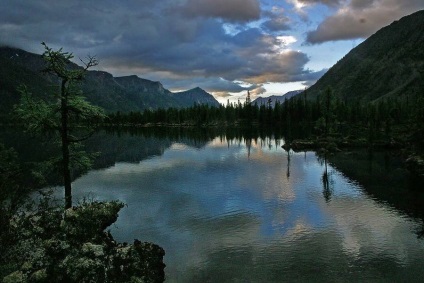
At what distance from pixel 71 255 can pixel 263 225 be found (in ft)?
66.7

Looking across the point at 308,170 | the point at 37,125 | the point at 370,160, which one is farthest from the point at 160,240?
the point at 370,160

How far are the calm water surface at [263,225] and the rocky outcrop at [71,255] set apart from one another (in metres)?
2.96

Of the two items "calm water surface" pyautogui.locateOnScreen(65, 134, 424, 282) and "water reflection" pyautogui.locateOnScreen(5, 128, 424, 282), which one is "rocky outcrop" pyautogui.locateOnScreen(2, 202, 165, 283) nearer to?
"calm water surface" pyautogui.locateOnScreen(65, 134, 424, 282)

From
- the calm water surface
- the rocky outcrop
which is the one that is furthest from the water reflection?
the rocky outcrop

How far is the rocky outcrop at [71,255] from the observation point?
66.0ft

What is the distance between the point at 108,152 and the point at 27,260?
84096 millimetres

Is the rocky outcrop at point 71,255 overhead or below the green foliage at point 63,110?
below

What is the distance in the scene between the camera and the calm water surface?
25.8 m

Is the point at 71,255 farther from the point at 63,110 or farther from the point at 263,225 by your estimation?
the point at 263,225

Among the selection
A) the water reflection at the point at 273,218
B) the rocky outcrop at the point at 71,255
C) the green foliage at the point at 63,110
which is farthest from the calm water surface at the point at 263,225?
the green foliage at the point at 63,110

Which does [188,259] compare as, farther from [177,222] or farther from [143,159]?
[143,159]

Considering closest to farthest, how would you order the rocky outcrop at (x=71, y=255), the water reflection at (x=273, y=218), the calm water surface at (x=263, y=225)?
the rocky outcrop at (x=71, y=255) < the calm water surface at (x=263, y=225) < the water reflection at (x=273, y=218)

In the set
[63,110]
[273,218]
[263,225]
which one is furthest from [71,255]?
[273,218]

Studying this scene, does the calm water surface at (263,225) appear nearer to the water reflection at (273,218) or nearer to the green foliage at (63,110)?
the water reflection at (273,218)
